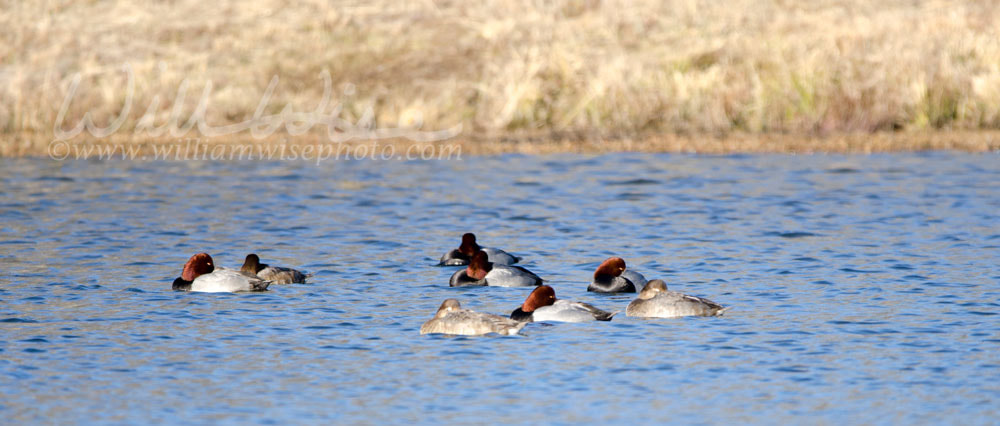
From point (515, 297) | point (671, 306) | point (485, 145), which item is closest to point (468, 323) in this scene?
point (671, 306)

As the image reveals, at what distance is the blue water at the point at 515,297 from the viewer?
471 inches

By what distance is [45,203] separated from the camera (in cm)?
2633

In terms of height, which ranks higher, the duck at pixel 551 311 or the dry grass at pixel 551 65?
the dry grass at pixel 551 65

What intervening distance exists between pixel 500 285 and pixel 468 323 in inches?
131

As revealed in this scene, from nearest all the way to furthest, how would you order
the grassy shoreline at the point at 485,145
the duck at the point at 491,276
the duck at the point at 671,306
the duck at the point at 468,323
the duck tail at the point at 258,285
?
the duck at the point at 468,323 → the duck at the point at 671,306 → the duck tail at the point at 258,285 → the duck at the point at 491,276 → the grassy shoreline at the point at 485,145

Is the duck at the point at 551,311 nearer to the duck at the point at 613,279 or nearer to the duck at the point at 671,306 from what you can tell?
the duck at the point at 671,306

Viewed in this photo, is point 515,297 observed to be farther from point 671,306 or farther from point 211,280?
point 211,280

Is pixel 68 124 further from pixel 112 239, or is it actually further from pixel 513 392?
pixel 513 392

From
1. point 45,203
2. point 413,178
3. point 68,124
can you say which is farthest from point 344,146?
point 45,203

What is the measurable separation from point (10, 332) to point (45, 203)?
477 inches

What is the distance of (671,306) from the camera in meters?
15.0

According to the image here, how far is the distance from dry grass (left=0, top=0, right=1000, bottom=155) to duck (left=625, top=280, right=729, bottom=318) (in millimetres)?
17975

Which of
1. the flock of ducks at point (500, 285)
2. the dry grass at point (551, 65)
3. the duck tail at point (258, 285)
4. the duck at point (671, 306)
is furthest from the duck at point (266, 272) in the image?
the dry grass at point (551, 65)

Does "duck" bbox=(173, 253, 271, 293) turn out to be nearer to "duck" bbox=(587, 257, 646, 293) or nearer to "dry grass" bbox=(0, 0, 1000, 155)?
"duck" bbox=(587, 257, 646, 293)
